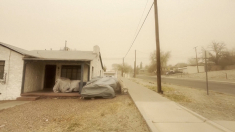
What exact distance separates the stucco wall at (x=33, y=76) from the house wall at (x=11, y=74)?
1.76 ft

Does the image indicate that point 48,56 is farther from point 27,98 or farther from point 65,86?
point 27,98

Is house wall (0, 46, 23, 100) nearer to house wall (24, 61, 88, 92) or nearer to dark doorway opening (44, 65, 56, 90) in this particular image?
house wall (24, 61, 88, 92)

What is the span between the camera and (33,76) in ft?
33.6

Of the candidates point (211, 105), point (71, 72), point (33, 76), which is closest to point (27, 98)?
point (33, 76)

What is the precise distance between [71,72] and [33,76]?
3.08 m

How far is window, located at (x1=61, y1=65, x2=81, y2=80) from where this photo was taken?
37.9 feet

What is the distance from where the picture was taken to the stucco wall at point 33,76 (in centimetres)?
955

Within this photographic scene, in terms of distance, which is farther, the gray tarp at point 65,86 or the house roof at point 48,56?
the gray tarp at point 65,86

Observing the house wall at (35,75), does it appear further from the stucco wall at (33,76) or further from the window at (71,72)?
the window at (71,72)

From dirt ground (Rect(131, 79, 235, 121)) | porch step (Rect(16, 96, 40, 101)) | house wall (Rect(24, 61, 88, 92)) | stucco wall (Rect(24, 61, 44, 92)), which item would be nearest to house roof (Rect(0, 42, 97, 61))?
house wall (Rect(24, 61, 88, 92))

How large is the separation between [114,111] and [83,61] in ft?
18.0

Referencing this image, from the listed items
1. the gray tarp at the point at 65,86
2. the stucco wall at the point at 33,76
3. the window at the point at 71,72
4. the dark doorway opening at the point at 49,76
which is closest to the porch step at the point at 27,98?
the stucco wall at the point at 33,76

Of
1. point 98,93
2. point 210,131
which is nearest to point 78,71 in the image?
point 98,93

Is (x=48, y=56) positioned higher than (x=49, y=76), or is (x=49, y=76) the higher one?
(x=48, y=56)
